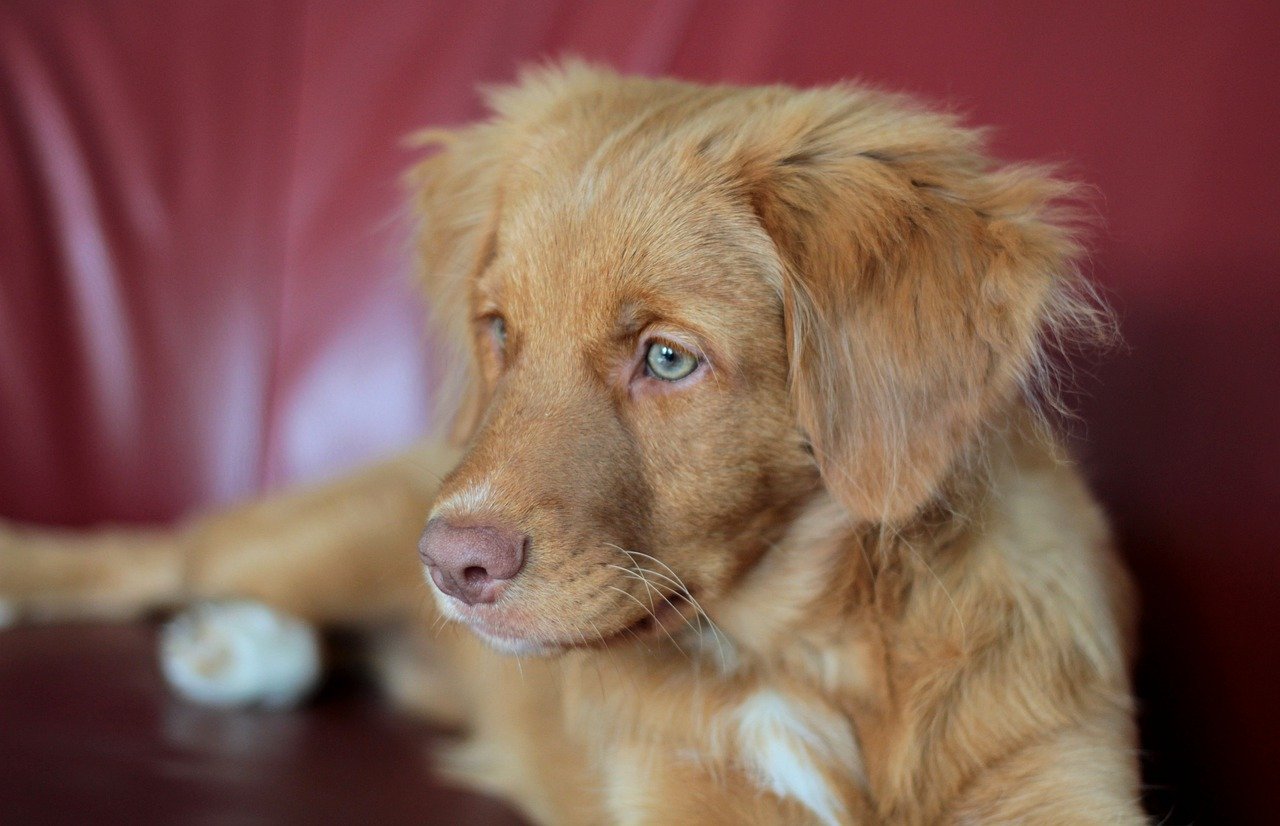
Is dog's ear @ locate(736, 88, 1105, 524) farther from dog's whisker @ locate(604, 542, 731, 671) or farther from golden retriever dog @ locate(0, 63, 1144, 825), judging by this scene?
dog's whisker @ locate(604, 542, 731, 671)

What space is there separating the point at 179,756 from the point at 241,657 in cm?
31

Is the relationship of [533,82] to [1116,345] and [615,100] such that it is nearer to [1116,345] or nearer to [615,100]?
[615,100]

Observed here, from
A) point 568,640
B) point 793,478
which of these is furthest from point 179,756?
point 793,478

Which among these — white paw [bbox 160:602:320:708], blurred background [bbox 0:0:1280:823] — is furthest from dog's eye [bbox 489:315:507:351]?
white paw [bbox 160:602:320:708]

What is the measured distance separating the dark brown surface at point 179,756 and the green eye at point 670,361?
69 cm

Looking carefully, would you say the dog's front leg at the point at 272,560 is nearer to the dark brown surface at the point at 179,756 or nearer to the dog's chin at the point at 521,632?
the dark brown surface at the point at 179,756

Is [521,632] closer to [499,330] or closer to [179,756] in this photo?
[499,330]

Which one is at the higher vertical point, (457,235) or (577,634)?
(457,235)

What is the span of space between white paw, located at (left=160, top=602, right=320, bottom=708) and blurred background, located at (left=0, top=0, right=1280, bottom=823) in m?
0.07

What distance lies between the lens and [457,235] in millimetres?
1925

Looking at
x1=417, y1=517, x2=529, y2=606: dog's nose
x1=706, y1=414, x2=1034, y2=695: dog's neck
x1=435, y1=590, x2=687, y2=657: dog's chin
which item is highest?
x1=417, y1=517, x2=529, y2=606: dog's nose

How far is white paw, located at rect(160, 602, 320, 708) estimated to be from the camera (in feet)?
6.90

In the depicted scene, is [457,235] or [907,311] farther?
[457,235]

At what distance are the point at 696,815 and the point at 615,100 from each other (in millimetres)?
927
